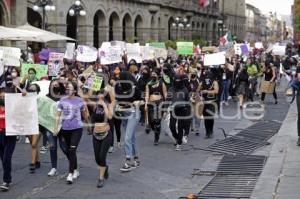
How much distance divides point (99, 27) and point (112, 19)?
316 cm

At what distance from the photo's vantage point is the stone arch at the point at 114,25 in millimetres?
48750

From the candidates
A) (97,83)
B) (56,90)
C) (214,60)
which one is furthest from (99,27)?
(97,83)

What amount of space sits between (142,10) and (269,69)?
3176 centimetres

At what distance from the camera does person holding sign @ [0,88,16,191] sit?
930 cm

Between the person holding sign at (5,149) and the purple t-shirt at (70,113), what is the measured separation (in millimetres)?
867

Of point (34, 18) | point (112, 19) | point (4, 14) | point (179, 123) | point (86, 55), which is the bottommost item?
point (179, 123)

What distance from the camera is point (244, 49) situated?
106 feet

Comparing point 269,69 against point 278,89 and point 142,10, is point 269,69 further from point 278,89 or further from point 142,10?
point 142,10

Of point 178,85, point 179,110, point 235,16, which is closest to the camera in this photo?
point 179,110

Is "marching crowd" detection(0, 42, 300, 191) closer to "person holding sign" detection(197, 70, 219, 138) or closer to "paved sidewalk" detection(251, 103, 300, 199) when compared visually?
"person holding sign" detection(197, 70, 219, 138)

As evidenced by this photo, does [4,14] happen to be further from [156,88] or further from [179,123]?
[179,123]

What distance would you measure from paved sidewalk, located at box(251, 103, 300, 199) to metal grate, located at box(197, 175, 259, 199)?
190mm

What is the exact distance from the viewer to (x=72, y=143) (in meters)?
9.88

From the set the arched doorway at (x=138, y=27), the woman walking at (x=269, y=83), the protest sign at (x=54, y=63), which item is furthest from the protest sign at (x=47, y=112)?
the arched doorway at (x=138, y=27)
